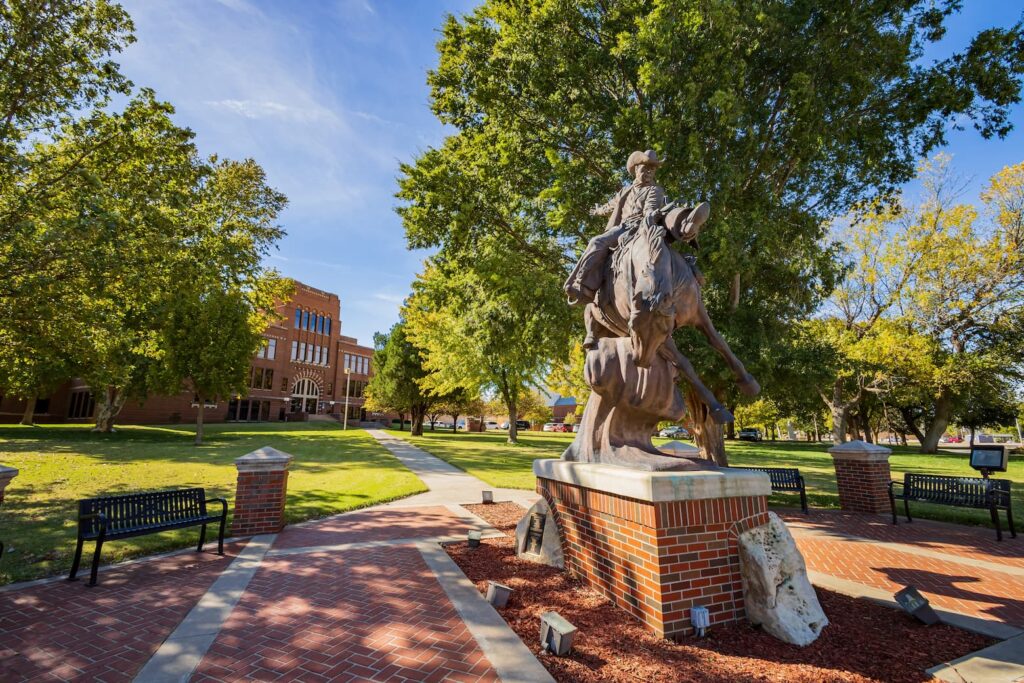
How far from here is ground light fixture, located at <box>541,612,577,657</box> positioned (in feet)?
10.9

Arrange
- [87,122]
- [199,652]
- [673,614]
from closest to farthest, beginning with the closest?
[199,652]
[673,614]
[87,122]

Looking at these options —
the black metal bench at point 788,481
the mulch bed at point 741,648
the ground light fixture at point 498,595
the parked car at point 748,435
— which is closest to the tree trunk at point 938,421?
the parked car at point 748,435

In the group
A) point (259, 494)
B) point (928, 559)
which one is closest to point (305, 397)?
point (259, 494)

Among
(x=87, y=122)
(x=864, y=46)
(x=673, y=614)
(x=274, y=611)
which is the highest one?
(x=864, y=46)

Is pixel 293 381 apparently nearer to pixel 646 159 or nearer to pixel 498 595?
pixel 498 595

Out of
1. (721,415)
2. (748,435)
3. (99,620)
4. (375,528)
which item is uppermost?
(721,415)

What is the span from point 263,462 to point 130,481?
665 cm

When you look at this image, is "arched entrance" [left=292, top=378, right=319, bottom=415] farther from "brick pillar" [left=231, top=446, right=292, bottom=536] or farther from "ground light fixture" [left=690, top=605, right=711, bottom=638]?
"ground light fixture" [left=690, top=605, right=711, bottom=638]

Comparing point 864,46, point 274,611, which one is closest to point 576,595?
point 274,611

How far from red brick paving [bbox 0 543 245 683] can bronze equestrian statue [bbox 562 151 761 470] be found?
4.15 m

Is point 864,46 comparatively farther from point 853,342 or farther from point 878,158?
point 853,342

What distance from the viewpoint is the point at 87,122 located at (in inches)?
411

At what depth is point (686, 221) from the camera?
419 centimetres

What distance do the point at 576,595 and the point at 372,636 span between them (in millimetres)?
1931
